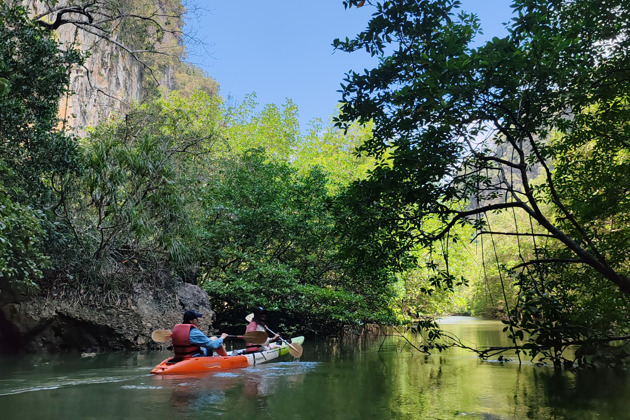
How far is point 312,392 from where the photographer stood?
6.95 metres

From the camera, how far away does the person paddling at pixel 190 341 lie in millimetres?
8273

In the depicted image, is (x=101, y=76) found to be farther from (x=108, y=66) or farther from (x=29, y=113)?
(x=29, y=113)

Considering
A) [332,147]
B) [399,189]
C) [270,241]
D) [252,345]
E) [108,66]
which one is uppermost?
[108,66]

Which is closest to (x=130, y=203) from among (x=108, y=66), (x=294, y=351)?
(x=294, y=351)

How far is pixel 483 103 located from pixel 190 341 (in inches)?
248

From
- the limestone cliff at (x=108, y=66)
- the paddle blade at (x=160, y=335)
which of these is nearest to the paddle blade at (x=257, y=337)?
the paddle blade at (x=160, y=335)

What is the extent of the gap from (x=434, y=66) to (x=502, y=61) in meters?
0.72

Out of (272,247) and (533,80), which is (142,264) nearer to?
(272,247)

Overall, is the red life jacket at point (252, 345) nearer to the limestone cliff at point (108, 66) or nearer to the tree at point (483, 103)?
the tree at point (483, 103)

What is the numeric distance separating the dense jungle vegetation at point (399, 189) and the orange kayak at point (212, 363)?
267cm

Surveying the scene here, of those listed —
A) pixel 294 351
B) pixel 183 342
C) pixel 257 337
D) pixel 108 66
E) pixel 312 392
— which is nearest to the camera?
pixel 312 392

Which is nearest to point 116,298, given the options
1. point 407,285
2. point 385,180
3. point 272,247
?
point 272,247

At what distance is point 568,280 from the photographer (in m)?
7.68

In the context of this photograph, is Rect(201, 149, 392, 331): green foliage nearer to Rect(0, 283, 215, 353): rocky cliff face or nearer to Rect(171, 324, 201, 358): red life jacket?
Rect(0, 283, 215, 353): rocky cliff face
